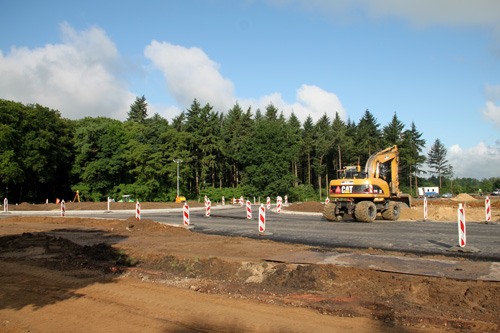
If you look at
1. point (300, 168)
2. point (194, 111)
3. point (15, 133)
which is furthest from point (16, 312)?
point (300, 168)

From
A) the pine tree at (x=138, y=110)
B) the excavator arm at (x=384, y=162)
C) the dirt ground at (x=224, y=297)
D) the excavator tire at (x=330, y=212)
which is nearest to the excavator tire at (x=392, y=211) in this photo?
the excavator arm at (x=384, y=162)

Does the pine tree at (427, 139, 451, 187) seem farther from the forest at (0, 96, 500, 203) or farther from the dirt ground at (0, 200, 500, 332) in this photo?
the dirt ground at (0, 200, 500, 332)

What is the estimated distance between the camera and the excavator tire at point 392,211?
2116 centimetres

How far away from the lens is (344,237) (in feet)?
44.7

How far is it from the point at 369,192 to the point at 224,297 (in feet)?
49.9

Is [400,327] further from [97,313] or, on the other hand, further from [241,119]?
[241,119]

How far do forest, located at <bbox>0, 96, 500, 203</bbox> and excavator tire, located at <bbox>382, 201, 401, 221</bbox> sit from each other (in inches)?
1371

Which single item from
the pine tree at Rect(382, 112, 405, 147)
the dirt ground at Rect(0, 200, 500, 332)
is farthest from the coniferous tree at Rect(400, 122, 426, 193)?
the dirt ground at Rect(0, 200, 500, 332)

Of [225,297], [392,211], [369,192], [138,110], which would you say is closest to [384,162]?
[392,211]

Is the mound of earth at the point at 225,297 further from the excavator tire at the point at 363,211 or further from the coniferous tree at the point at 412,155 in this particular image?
the coniferous tree at the point at 412,155

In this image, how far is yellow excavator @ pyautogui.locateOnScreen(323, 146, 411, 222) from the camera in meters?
19.8

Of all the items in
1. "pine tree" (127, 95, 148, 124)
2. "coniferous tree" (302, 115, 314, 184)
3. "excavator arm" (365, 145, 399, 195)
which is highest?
"pine tree" (127, 95, 148, 124)

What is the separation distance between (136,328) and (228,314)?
50.3 inches

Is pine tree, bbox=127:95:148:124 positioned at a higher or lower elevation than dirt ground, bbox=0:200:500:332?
higher
